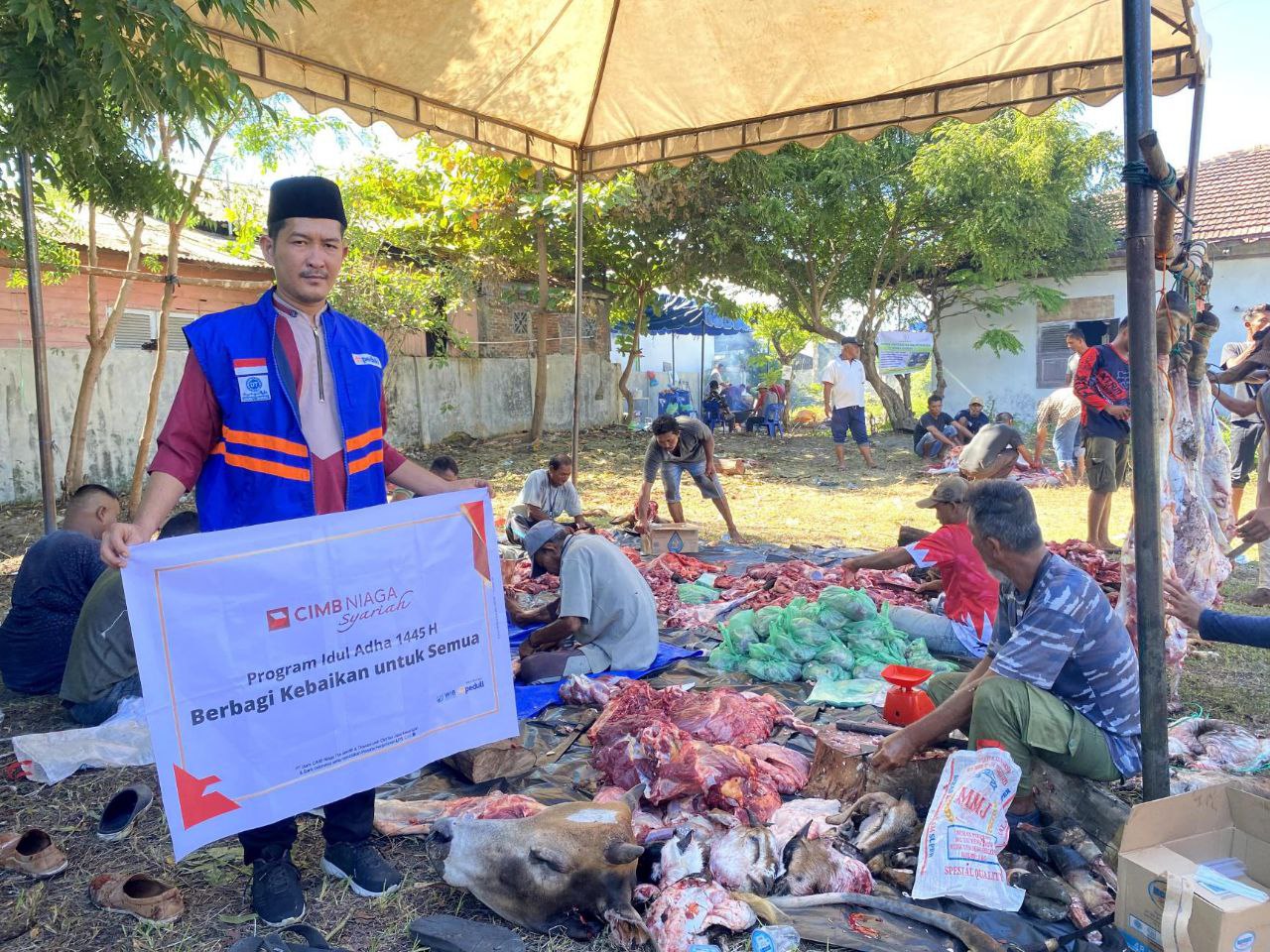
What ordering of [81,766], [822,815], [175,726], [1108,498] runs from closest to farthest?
[175,726] → [822,815] → [81,766] → [1108,498]

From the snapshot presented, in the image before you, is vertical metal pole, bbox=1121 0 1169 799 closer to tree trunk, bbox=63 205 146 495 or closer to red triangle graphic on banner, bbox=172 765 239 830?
red triangle graphic on banner, bbox=172 765 239 830

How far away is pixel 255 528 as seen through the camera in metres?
2.51

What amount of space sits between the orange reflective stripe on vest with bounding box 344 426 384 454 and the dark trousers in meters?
1.14

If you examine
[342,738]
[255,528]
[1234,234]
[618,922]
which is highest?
[1234,234]

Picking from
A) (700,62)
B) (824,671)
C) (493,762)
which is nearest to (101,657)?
(493,762)

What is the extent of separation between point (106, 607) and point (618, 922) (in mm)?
A: 3080

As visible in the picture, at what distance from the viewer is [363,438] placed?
276 cm

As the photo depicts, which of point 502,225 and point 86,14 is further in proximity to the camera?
point 502,225

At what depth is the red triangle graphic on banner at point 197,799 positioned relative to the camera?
93.8 inches

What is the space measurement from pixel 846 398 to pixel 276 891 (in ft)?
44.0

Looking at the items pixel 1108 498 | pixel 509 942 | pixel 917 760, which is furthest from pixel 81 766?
pixel 1108 498

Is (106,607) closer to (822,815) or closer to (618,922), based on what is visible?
(618,922)

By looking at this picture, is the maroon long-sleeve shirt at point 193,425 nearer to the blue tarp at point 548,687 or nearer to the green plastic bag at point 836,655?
the blue tarp at point 548,687

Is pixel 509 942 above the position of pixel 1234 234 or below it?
below
